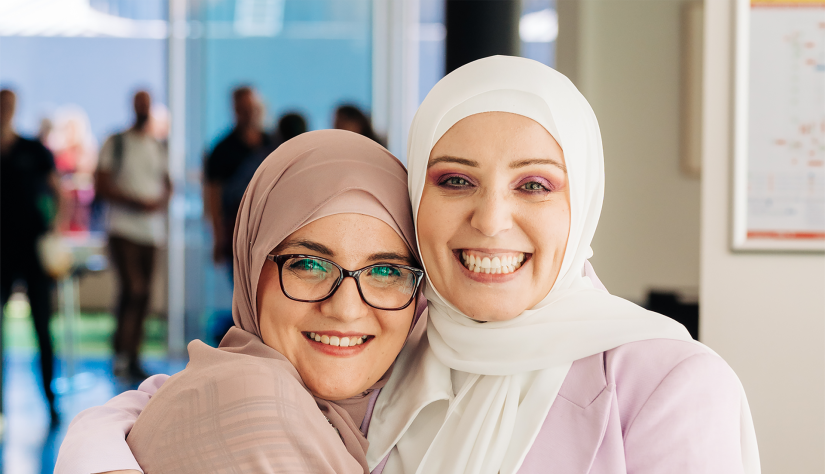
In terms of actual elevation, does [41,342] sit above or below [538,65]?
below

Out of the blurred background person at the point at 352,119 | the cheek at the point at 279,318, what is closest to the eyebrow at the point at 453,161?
the cheek at the point at 279,318

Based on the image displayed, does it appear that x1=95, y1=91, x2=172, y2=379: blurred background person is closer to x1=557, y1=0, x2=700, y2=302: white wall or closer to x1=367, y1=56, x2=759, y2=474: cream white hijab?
x1=557, y1=0, x2=700, y2=302: white wall

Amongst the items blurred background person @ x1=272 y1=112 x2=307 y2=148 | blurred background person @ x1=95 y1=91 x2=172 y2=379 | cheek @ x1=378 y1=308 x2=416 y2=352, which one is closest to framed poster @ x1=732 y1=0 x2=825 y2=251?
cheek @ x1=378 y1=308 x2=416 y2=352

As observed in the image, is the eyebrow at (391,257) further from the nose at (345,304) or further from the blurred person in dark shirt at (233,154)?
the blurred person in dark shirt at (233,154)

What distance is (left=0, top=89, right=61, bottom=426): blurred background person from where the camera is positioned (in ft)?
13.0

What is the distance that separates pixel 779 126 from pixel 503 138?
4.84 feet

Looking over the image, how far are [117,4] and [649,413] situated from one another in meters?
6.56

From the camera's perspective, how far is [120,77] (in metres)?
6.32

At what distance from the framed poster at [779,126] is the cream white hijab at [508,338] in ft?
3.91

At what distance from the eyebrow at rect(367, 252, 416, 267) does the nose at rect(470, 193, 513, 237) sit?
16 cm

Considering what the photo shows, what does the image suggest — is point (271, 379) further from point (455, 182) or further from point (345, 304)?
point (455, 182)

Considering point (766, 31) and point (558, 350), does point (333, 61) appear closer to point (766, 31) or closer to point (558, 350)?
point (766, 31)

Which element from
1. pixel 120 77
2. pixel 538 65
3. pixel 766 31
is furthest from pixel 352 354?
pixel 120 77

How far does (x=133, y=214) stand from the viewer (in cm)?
491
